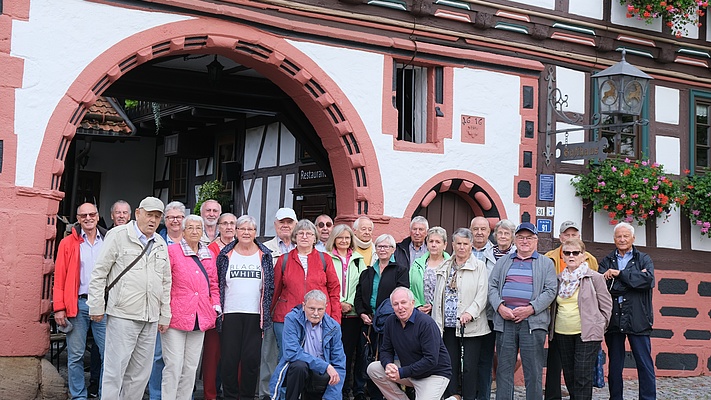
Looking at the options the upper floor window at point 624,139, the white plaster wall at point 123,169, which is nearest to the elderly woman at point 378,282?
the upper floor window at point 624,139

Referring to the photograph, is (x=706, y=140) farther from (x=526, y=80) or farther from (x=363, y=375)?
(x=363, y=375)

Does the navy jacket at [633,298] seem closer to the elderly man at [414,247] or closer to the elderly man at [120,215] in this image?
the elderly man at [414,247]

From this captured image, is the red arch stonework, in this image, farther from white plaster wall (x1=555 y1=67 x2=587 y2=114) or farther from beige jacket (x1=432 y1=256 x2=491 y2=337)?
white plaster wall (x1=555 y1=67 x2=587 y2=114)

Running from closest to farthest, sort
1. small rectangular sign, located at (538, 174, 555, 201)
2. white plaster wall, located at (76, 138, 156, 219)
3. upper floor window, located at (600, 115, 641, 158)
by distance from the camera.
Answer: small rectangular sign, located at (538, 174, 555, 201) < upper floor window, located at (600, 115, 641, 158) < white plaster wall, located at (76, 138, 156, 219)

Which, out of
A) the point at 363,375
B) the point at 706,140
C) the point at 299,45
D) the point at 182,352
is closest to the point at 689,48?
the point at 706,140

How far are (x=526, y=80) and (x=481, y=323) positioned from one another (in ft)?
13.6

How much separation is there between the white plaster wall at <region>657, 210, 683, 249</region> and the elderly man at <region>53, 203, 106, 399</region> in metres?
7.31

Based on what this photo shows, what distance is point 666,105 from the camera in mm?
12547

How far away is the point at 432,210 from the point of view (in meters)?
11.3

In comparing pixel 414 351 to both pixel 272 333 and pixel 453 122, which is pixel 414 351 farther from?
A: pixel 453 122

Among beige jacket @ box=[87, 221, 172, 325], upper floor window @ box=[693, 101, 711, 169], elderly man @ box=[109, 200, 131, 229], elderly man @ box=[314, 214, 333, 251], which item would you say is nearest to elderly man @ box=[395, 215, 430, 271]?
elderly man @ box=[314, 214, 333, 251]

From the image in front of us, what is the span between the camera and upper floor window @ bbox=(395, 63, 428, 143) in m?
11.2

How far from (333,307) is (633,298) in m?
2.85

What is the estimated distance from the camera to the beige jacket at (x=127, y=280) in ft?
24.5
